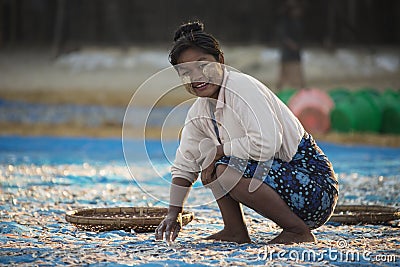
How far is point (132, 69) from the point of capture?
13.1 m

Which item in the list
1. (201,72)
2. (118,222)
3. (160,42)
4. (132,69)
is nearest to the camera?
(201,72)

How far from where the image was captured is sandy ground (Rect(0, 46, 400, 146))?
12516 mm

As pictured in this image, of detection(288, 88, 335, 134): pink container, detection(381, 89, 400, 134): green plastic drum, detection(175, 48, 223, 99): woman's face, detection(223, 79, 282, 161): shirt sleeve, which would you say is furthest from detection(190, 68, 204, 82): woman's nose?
detection(381, 89, 400, 134): green plastic drum

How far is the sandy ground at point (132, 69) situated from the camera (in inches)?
493

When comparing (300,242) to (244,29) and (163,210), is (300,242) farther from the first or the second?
(244,29)

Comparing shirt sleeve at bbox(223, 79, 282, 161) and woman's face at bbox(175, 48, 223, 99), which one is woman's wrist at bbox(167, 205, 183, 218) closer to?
shirt sleeve at bbox(223, 79, 282, 161)

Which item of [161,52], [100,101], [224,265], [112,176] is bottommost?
[224,265]

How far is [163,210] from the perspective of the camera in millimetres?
3840

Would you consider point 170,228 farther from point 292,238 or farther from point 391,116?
point 391,116

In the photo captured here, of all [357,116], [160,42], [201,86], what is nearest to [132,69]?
[160,42]

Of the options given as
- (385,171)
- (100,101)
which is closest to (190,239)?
(385,171)

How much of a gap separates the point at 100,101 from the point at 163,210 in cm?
810

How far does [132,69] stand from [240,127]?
10.4m

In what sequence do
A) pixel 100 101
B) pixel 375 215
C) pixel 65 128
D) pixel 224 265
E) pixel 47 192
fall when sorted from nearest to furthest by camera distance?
1. pixel 224 265
2. pixel 375 215
3. pixel 47 192
4. pixel 65 128
5. pixel 100 101
